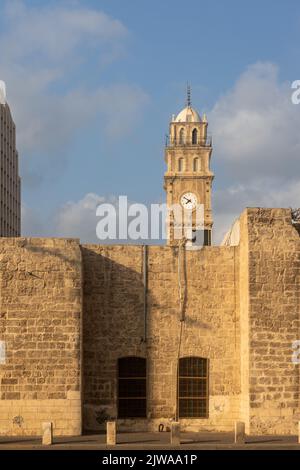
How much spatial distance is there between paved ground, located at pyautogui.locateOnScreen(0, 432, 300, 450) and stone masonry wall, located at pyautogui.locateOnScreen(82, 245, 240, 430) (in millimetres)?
1111

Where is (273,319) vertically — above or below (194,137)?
below

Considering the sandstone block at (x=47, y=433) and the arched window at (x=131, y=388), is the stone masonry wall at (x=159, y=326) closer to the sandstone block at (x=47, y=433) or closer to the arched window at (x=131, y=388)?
the arched window at (x=131, y=388)

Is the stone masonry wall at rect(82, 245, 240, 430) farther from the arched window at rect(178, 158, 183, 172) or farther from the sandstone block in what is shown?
the arched window at rect(178, 158, 183, 172)

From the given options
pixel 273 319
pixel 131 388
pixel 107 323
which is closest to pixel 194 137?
pixel 107 323

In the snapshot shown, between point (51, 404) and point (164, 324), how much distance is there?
360 centimetres

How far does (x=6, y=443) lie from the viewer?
A: 59.8 feet

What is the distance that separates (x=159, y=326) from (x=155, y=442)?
356cm

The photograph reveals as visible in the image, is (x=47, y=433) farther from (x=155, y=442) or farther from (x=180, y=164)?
(x=180, y=164)

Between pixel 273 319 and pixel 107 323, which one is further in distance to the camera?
pixel 107 323

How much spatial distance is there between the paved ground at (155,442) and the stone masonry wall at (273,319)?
27.2 inches

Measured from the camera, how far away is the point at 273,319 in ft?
66.6

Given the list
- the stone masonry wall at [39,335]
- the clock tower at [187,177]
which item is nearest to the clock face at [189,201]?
the clock tower at [187,177]

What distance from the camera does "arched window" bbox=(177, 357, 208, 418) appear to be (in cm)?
2111
